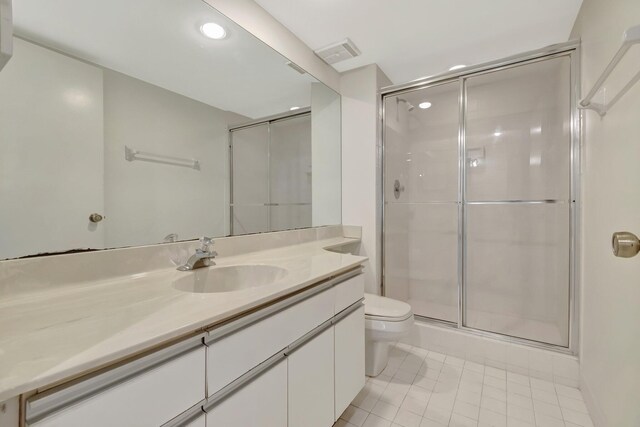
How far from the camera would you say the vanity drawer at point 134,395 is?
48 centimetres

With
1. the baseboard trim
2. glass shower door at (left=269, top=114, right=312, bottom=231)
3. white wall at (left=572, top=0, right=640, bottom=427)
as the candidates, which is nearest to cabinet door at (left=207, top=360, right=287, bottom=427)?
glass shower door at (left=269, top=114, right=312, bottom=231)

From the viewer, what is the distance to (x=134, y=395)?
57 cm

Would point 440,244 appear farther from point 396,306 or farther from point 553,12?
point 553,12

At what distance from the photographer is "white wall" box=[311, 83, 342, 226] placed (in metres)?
2.29

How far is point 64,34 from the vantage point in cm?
98

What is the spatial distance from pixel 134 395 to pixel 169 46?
1.42m

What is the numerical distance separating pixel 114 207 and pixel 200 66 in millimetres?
840

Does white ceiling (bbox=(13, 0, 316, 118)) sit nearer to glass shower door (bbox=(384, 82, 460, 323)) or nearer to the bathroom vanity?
the bathroom vanity

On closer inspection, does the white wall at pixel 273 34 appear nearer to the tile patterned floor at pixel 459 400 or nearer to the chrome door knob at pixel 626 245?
the chrome door knob at pixel 626 245

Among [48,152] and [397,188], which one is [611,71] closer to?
[397,188]

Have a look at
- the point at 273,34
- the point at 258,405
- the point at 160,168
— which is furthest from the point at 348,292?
the point at 273,34

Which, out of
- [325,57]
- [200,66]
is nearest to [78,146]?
[200,66]

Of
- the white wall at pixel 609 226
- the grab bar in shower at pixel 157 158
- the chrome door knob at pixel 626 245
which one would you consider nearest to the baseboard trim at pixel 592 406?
the white wall at pixel 609 226

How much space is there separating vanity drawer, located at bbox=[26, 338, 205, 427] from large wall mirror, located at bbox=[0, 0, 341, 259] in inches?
26.4
